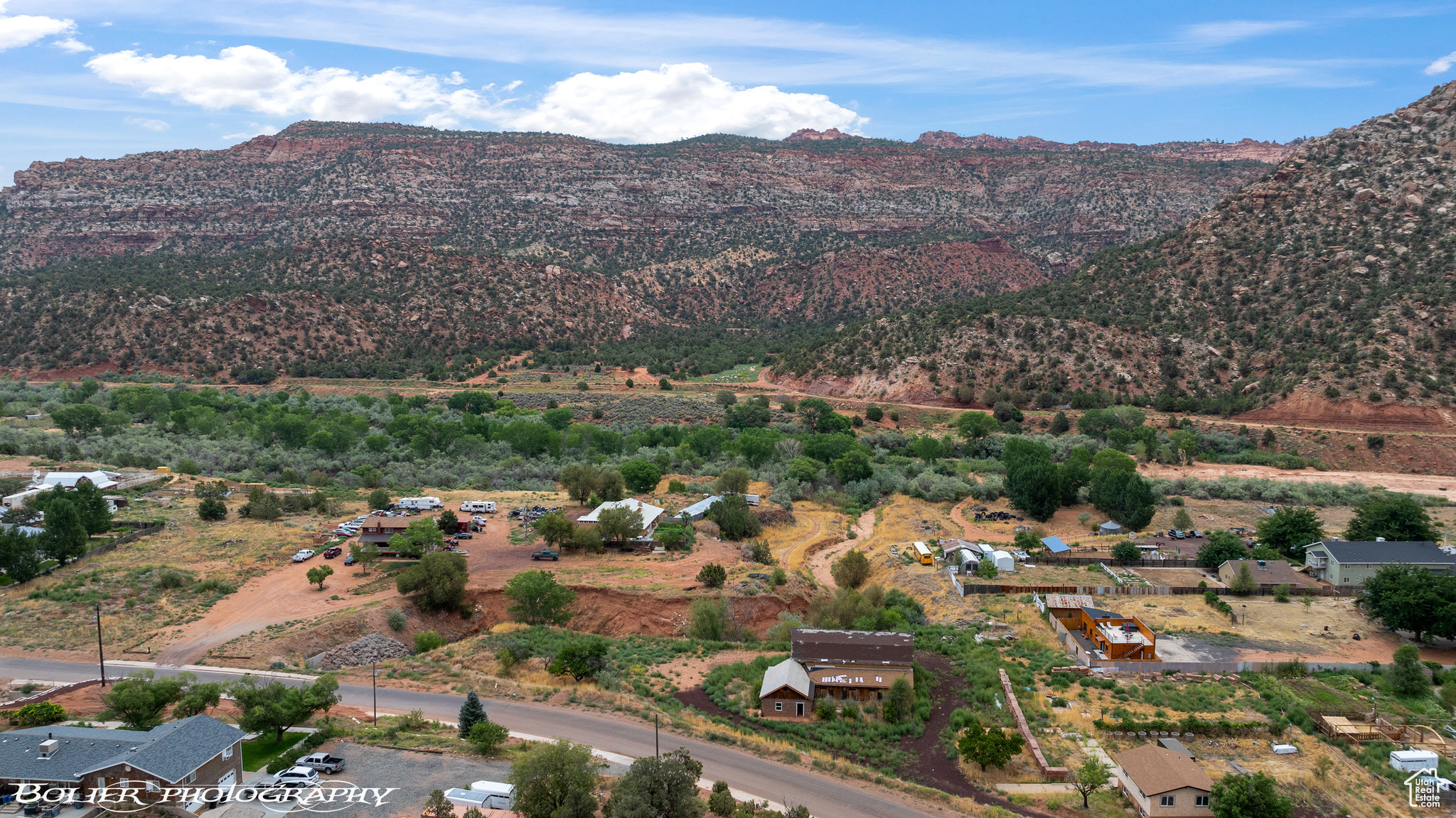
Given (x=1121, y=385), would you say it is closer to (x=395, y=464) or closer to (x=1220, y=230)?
(x=1220, y=230)

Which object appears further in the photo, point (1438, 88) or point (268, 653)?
point (1438, 88)

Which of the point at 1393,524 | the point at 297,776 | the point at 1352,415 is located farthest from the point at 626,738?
the point at 1352,415

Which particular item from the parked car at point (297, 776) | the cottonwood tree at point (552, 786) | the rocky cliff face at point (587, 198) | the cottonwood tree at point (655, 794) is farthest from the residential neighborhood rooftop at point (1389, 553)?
the rocky cliff face at point (587, 198)

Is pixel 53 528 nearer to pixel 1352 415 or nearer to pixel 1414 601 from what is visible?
pixel 1414 601

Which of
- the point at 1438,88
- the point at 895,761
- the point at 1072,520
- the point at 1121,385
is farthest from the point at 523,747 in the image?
the point at 1438,88

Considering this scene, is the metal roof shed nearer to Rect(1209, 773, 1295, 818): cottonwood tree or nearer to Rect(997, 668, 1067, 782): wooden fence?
Rect(997, 668, 1067, 782): wooden fence

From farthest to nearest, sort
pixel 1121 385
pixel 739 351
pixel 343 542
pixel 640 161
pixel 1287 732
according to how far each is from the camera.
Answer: pixel 640 161 < pixel 739 351 < pixel 1121 385 < pixel 343 542 < pixel 1287 732

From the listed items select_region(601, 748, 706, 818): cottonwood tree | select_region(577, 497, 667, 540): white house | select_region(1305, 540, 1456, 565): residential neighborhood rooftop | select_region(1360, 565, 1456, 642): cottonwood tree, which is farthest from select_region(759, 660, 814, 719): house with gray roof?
select_region(1305, 540, 1456, 565): residential neighborhood rooftop
